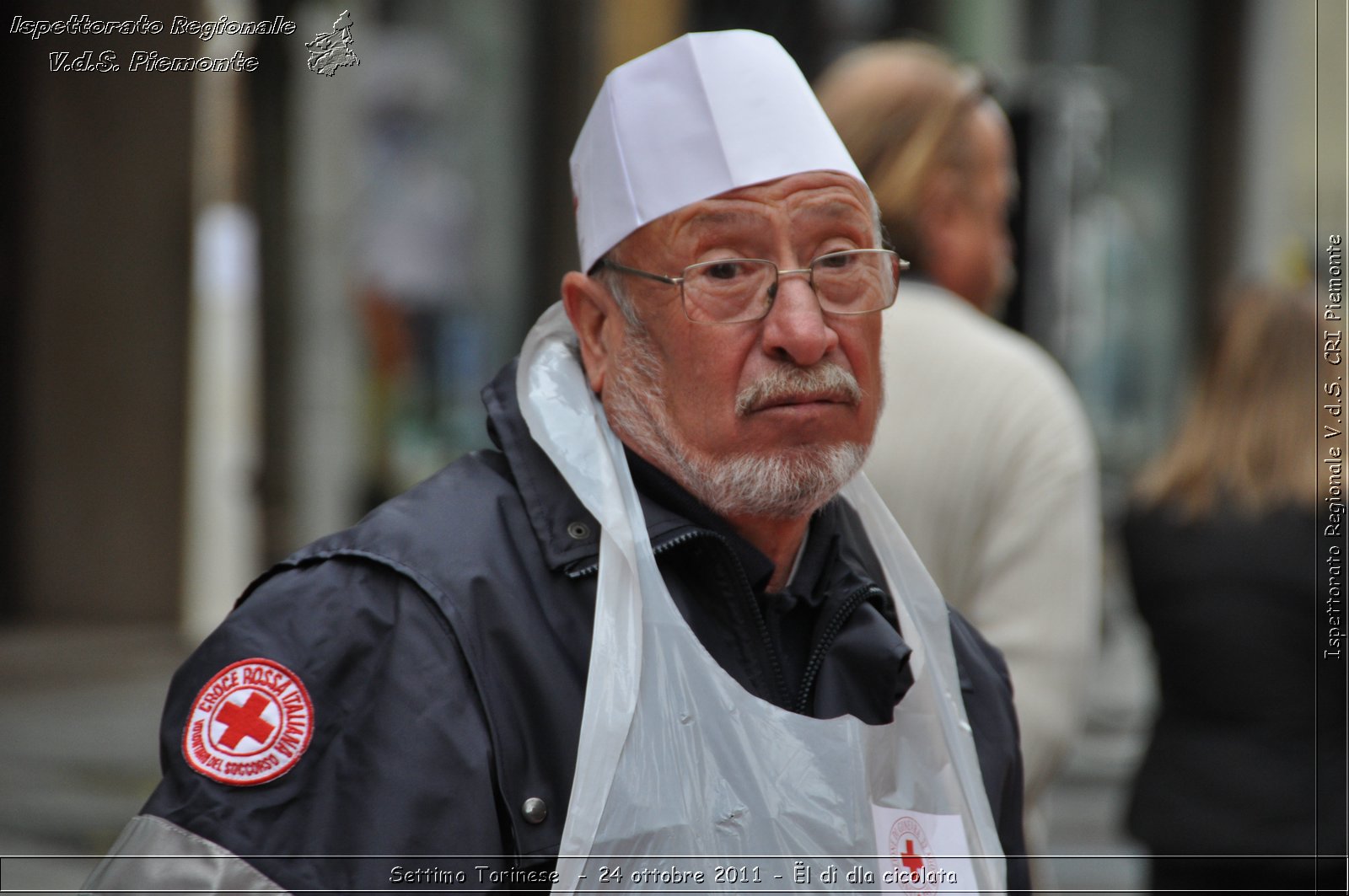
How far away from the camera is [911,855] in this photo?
5.86ft

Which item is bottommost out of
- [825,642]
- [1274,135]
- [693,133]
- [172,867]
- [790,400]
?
[172,867]

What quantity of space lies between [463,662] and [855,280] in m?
0.68

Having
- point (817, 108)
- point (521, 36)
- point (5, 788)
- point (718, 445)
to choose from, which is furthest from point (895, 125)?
point (521, 36)

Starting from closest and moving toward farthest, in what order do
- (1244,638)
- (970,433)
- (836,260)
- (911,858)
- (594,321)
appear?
(911,858) < (836,260) < (594,321) < (970,433) < (1244,638)

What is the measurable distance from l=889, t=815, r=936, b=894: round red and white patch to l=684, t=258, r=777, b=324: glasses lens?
625mm

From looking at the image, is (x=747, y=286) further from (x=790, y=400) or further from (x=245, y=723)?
(x=245, y=723)

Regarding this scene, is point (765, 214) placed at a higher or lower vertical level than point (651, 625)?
higher

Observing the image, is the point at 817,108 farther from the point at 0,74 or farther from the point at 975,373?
the point at 0,74

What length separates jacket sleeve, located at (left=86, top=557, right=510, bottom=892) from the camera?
1551 mm

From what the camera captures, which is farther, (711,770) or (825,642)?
(825,642)

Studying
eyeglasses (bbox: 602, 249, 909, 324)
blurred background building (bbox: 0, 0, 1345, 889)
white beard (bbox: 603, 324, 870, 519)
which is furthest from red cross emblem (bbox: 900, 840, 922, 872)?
blurred background building (bbox: 0, 0, 1345, 889)

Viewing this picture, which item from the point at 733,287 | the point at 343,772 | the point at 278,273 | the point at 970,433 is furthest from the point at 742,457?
the point at 278,273

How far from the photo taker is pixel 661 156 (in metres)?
1.92

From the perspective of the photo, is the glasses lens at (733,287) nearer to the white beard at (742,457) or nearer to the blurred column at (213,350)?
the white beard at (742,457)
